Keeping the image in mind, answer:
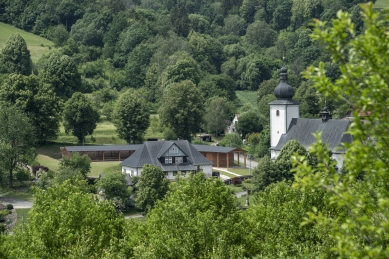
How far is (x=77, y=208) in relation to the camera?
27.3 m

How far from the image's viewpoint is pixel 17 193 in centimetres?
5541

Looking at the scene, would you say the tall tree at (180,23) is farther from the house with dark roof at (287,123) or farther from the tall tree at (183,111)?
the house with dark roof at (287,123)

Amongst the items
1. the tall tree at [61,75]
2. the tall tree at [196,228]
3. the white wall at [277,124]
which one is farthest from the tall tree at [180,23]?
the tall tree at [196,228]

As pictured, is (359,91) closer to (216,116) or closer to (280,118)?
(280,118)

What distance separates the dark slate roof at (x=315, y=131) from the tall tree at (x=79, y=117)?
1821 centimetres

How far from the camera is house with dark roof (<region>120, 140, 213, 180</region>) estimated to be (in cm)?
6272

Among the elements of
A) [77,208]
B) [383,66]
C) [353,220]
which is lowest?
[77,208]

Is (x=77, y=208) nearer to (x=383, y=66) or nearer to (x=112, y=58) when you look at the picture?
(x=383, y=66)

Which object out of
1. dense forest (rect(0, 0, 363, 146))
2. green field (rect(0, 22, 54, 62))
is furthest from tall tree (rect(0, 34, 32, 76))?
green field (rect(0, 22, 54, 62))

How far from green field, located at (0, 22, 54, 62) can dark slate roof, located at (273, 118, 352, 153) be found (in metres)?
43.6

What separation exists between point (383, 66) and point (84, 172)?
1933 inches

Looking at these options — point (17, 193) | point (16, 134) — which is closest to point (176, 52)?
point (16, 134)

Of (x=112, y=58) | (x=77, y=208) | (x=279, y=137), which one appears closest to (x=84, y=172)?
(x=279, y=137)

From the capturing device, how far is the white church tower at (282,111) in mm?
66625
